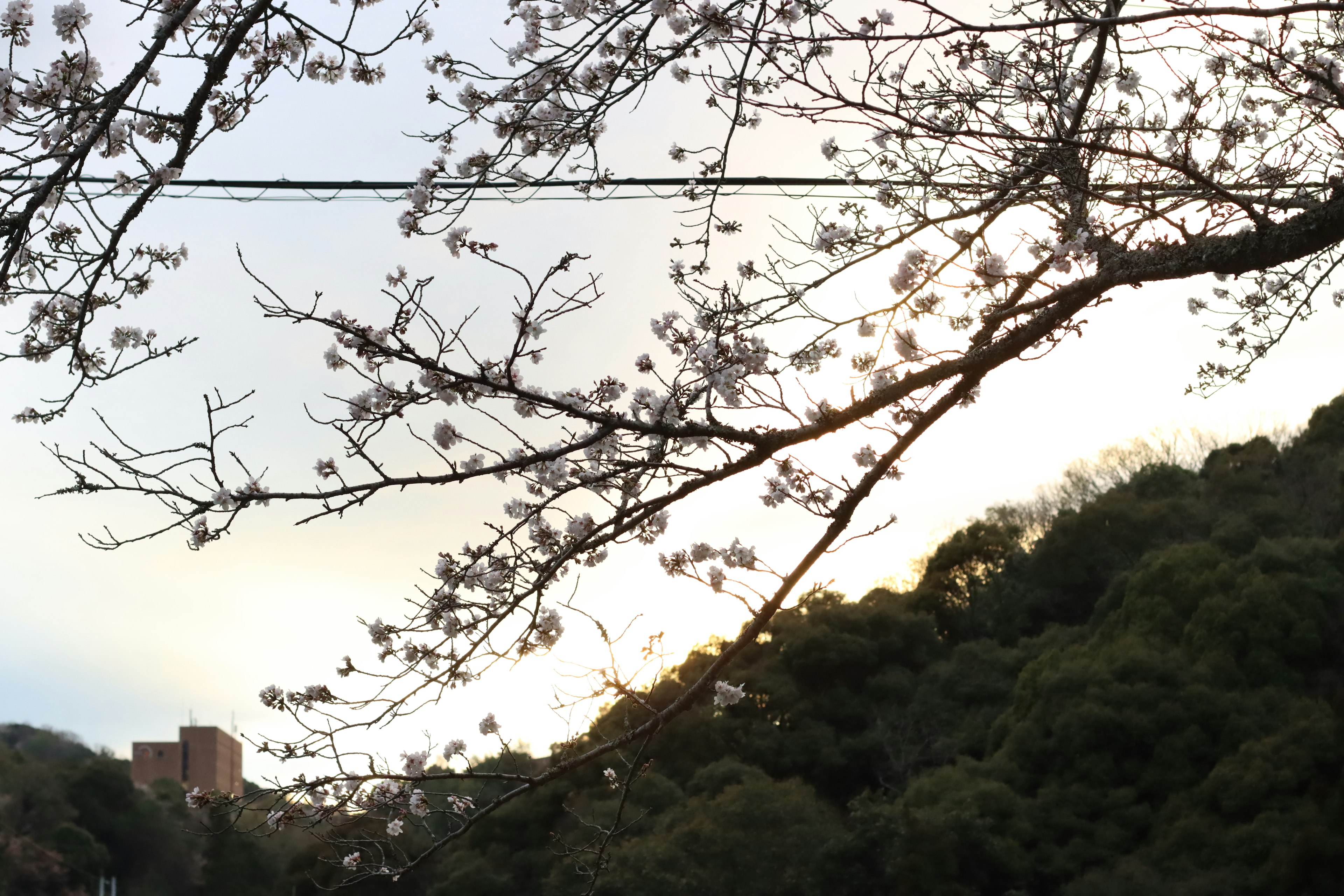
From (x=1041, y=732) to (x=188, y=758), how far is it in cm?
4521

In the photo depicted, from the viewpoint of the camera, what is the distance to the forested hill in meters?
14.9

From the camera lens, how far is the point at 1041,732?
17.1m

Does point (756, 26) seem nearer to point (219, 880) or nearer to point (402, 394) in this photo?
point (402, 394)

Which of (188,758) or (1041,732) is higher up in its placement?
(188,758)

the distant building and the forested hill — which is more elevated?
the distant building

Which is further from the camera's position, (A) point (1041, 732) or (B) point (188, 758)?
(B) point (188, 758)

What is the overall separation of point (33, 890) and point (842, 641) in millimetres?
19556

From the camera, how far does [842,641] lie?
20938mm

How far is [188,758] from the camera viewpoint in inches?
2058

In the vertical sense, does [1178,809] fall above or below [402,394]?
below

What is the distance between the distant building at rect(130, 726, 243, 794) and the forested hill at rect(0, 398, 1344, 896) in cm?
3162

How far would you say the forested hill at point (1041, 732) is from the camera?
14.9 meters

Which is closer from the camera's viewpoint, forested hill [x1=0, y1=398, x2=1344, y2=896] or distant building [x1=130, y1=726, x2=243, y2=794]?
forested hill [x1=0, y1=398, x2=1344, y2=896]

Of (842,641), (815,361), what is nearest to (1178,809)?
(842,641)
